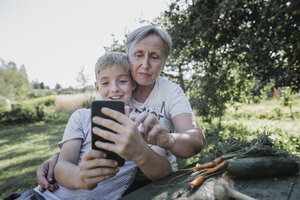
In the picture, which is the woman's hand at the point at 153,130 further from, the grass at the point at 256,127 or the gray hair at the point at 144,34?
the grass at the point at 256,127

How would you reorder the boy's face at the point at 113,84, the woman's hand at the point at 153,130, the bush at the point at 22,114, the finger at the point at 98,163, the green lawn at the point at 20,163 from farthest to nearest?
the bush at the point at 22,114, the green lawn at the point at 20,163, the boy's face at the point at 113,84, the woman's hand at the point at 153,130, the finger at the point at 98,163

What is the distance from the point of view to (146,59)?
1.88 metres

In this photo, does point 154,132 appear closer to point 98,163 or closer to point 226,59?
point 98,163

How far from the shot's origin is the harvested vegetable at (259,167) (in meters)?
1.19

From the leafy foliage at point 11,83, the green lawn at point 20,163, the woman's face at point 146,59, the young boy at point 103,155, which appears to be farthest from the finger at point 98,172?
the leafy foliage at point 11,83

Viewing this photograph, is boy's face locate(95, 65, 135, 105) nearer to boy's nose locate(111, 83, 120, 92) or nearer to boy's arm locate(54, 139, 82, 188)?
boy's nose locate(111, 83, 120, 92)

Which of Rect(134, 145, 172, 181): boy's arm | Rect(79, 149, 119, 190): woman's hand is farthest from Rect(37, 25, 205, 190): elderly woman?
Rect(79, 149, 119, 190): woman's hand

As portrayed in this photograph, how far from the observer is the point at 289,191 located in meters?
1.05

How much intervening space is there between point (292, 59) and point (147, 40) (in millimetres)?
3399

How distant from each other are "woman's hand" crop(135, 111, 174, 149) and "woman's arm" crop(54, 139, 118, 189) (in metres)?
0.27

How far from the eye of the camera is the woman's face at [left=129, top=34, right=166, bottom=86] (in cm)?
188

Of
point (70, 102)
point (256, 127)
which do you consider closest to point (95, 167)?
point (256, 127)

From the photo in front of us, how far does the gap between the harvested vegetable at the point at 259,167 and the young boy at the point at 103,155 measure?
1.59ft

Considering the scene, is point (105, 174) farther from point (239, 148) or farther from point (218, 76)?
point (218, 76)
